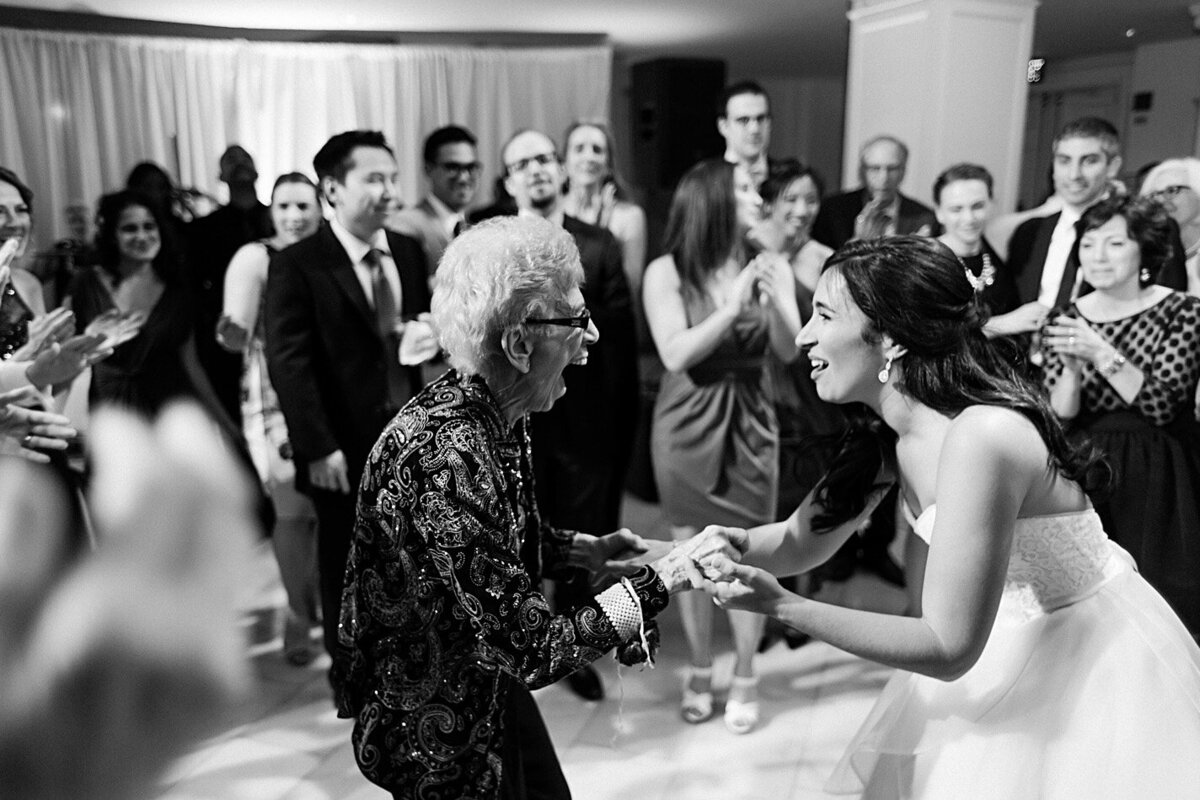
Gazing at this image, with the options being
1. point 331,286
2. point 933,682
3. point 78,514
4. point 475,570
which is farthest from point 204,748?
point 933,682

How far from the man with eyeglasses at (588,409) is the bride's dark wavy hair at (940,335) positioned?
1426mm

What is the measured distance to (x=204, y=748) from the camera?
257cm

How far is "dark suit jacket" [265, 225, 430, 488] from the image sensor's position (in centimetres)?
248

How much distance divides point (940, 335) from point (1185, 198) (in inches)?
99.7

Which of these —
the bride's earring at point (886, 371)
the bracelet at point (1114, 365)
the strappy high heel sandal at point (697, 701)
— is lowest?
the strappy high heel sandal at point (697, 701)

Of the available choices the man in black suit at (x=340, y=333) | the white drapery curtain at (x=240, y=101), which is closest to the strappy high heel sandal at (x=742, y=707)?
the man in black suit at (x=340, y=333)

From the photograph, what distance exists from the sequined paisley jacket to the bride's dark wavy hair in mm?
548

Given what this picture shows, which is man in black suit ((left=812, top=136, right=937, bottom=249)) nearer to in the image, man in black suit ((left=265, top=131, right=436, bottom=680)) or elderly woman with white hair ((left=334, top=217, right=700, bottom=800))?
man in black suit ((left=265, top=131, right=436, bottom=680))

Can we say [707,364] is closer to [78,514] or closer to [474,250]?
[474,250]

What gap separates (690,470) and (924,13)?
120 inches

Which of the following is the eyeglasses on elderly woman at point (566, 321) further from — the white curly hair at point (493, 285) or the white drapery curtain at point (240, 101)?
the white drapery curtain at point (240, 101)

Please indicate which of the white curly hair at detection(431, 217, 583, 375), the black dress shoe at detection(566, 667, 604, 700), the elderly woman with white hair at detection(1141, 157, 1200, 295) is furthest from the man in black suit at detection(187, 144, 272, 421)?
the elderly woman with white hair at detection(1141, 157, 1200, 295)

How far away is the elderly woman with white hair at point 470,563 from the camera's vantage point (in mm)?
1222

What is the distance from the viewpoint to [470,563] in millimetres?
1212
